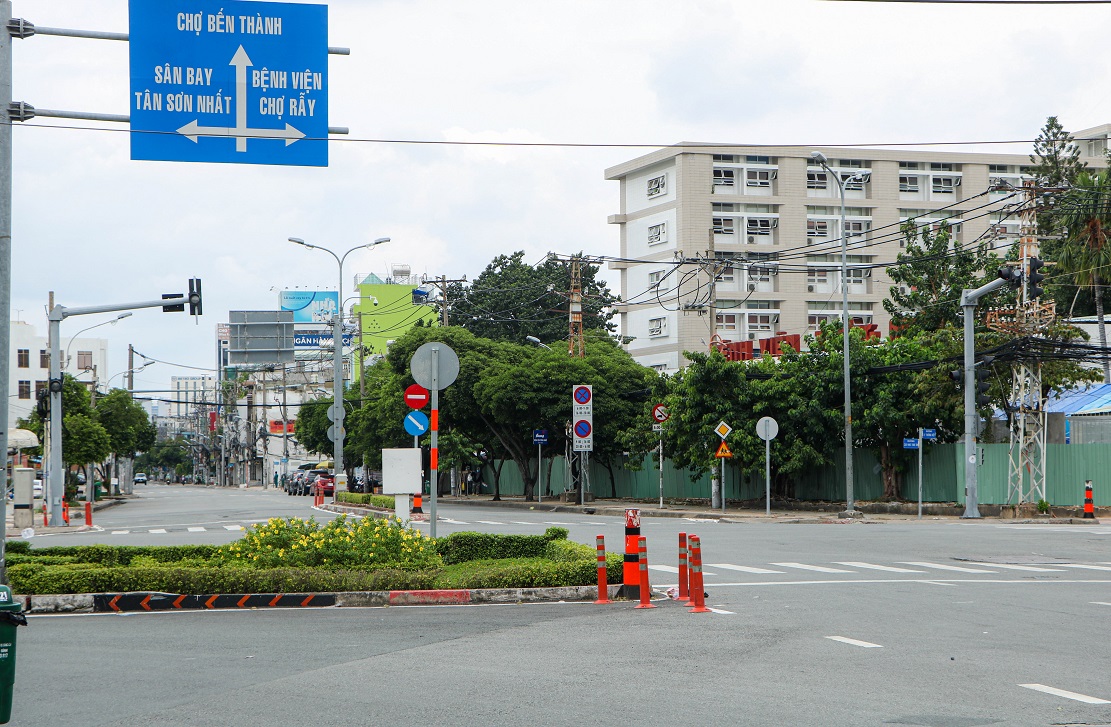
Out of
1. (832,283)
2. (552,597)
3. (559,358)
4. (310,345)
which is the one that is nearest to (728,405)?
(559,358)

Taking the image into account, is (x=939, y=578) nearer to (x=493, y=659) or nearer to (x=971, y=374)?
(x=493, y=659)

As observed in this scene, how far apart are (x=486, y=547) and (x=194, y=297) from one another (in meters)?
16.8

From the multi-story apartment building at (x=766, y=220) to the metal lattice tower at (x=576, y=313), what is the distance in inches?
882

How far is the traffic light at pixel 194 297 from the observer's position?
1190 inches

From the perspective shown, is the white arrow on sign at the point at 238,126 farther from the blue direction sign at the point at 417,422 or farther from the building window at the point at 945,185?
the building window at the point at 945,185

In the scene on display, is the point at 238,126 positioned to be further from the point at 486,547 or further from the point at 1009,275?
the point at 1009,275

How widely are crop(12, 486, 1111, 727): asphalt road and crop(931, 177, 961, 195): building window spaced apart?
219 ft

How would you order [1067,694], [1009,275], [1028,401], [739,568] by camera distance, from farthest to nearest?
[1028,401]
[1009,275]
[739,568]
[1067,694]

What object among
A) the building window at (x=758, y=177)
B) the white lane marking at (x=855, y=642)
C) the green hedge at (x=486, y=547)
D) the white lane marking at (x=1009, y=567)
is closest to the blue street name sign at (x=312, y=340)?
the building window at (x=758, y=177)

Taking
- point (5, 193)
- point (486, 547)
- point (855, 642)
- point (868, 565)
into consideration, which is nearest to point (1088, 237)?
point (868, 565)

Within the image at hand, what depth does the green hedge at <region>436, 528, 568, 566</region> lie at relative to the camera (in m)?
16.2

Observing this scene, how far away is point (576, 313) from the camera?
47.3 metres

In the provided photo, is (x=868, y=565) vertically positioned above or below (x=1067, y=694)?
below

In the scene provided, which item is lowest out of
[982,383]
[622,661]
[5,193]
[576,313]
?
[622,661]
